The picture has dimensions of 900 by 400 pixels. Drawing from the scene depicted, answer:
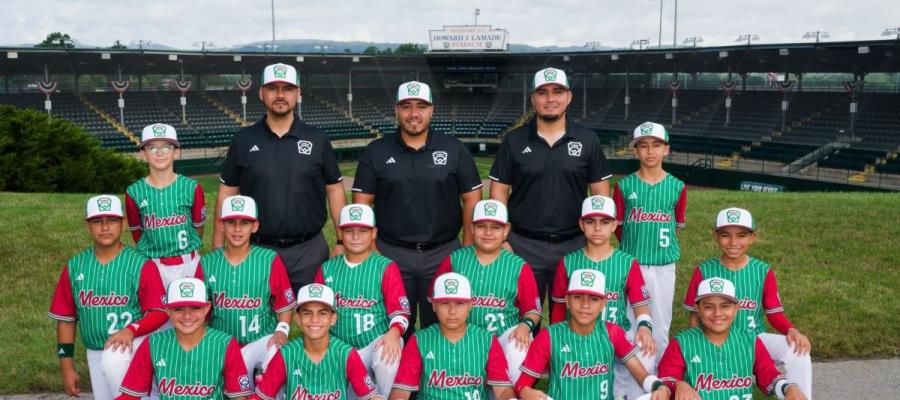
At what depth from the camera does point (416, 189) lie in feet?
20.2

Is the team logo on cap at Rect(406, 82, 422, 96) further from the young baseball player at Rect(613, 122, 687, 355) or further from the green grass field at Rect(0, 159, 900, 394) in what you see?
the green grass field at Rect(0, 159, 900, 394)

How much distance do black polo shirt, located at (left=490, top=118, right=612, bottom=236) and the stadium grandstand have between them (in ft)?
89.4

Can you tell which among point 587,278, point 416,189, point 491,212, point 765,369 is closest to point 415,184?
point 416,189

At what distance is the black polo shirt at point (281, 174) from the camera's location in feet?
20.0

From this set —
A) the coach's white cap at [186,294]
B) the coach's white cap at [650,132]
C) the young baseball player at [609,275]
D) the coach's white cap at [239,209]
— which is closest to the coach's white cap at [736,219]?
the young baseball player at [609,275]

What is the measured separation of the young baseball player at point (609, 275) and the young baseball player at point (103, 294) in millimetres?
2960

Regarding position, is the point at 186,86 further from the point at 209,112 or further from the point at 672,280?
the point at 672,280

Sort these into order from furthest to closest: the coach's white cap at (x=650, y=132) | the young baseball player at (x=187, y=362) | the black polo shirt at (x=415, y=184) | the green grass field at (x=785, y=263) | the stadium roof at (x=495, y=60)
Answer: the stadium roof at (x=495, y=60) → the green grass field at (x=785, y=263) → the coach's white cap at (x=650, y=132) → the black polo shirt at (x=415, y=184) → the young baseball player at (x=187, y=362)

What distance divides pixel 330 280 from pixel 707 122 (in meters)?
42.3

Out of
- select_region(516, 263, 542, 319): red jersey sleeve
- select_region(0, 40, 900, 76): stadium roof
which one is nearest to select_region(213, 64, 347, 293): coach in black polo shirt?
select_region(516, 263, 542, 319): red jersey sleeve

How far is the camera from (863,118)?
38469 mm

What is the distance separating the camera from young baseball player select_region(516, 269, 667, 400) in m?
5.29

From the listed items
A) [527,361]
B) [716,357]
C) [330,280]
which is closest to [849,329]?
[716,357]

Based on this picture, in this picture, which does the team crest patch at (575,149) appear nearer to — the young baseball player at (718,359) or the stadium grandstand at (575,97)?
the young baseball player at (718,359)
